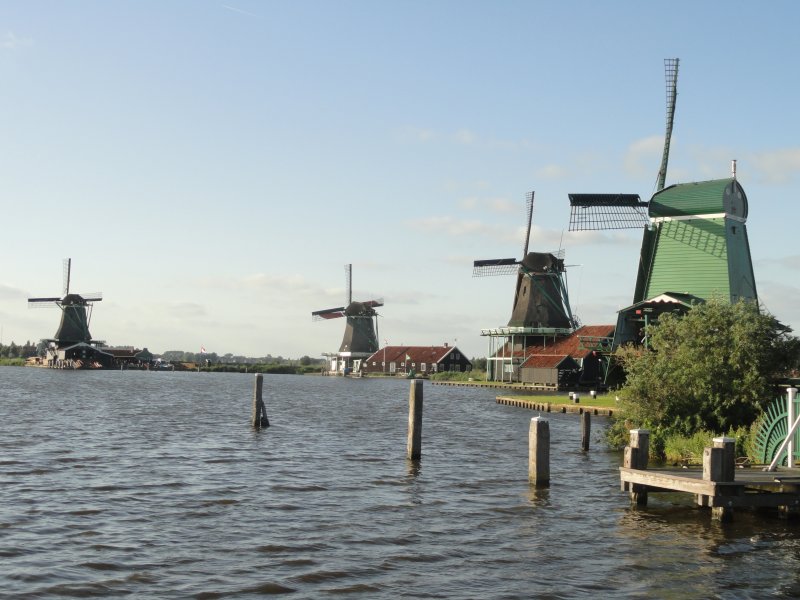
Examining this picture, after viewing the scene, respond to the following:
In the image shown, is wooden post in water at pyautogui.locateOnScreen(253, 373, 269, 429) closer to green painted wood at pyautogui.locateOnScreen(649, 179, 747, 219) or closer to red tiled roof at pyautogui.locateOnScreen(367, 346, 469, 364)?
green painted wood at pyautogui.locateOnScreen(649, 179, 747, 219)

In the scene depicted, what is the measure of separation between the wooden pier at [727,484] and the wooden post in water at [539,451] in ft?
8.58

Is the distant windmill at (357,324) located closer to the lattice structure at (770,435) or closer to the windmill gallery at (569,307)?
the windmill gallery at (569,307)

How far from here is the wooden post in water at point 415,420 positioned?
2538 cm

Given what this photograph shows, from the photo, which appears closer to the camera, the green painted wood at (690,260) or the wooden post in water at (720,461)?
the wooden post in water at (720,461)

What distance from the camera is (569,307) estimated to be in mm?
88875

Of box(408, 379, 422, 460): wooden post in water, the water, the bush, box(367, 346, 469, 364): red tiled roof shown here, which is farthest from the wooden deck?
box(367, 346, 469, 364): red tiled roof

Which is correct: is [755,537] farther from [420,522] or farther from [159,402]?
[159,402]

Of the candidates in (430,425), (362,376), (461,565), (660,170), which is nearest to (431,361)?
(362,376)

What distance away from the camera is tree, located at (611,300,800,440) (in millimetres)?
25500

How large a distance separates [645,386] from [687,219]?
30397 millimetres

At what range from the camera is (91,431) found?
117 feet

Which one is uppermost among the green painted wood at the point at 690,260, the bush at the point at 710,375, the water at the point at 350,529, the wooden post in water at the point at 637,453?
the green painted wood at the point at 690,260

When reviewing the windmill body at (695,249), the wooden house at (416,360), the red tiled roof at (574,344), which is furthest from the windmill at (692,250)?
the wooden house at (416,360)

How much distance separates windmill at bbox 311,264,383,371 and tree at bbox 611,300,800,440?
370 feet
